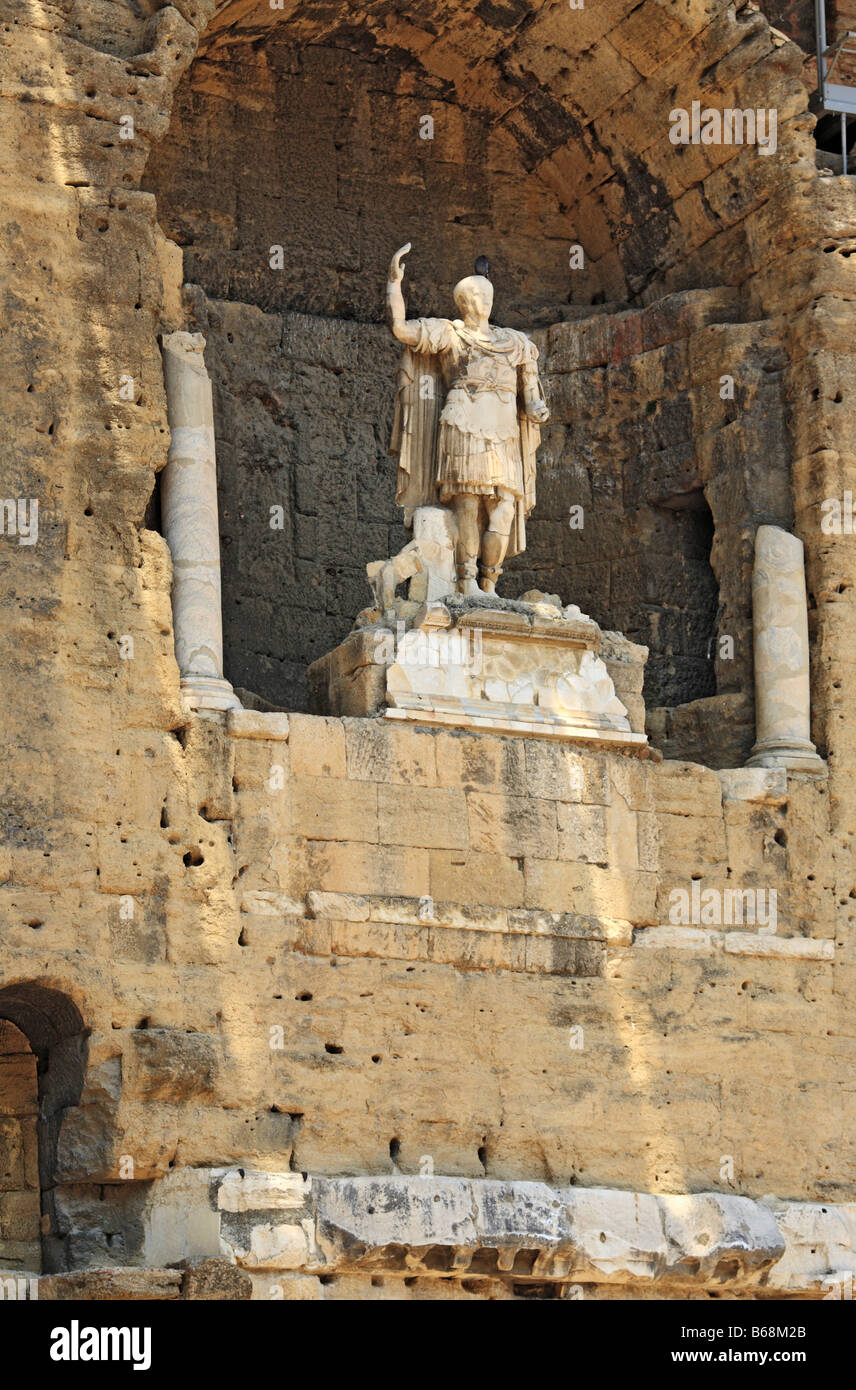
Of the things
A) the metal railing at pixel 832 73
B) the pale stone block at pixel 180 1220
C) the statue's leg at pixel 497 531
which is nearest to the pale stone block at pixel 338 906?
the pale stone block at pixel 180 1220

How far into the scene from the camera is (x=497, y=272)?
17219 millimetres

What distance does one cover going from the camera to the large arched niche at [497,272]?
16.0 metres

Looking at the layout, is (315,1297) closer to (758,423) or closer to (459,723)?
(459,723)

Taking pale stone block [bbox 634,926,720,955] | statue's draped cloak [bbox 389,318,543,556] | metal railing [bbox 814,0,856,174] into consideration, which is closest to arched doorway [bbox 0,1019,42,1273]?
pale stone block [bbox 634,926,720,955]

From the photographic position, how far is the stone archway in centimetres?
1309

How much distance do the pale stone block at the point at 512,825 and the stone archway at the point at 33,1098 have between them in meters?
2.26

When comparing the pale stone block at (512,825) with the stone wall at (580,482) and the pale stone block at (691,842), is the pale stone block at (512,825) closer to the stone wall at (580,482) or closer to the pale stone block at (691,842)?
the pale stone block at (691,842)

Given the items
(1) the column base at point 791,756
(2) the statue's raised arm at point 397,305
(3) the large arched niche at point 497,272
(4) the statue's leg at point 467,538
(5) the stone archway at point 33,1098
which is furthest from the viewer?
(3) the large arched niche at point 497,272

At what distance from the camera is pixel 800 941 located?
1484 centimetres

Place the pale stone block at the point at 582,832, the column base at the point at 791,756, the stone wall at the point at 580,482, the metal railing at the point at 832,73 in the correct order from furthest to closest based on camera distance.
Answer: the metal railing at the point at 832,73, the stone wall at the point at 580,482, the column base at the point at 791,756, the pale stone block at the point at 582,832

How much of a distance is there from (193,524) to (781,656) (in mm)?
3344

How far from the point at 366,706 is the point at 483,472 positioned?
1.42m

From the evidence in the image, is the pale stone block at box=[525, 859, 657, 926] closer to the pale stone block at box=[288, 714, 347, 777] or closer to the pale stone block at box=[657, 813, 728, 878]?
the pale stone block at box=[657, 813, 728, 878]
